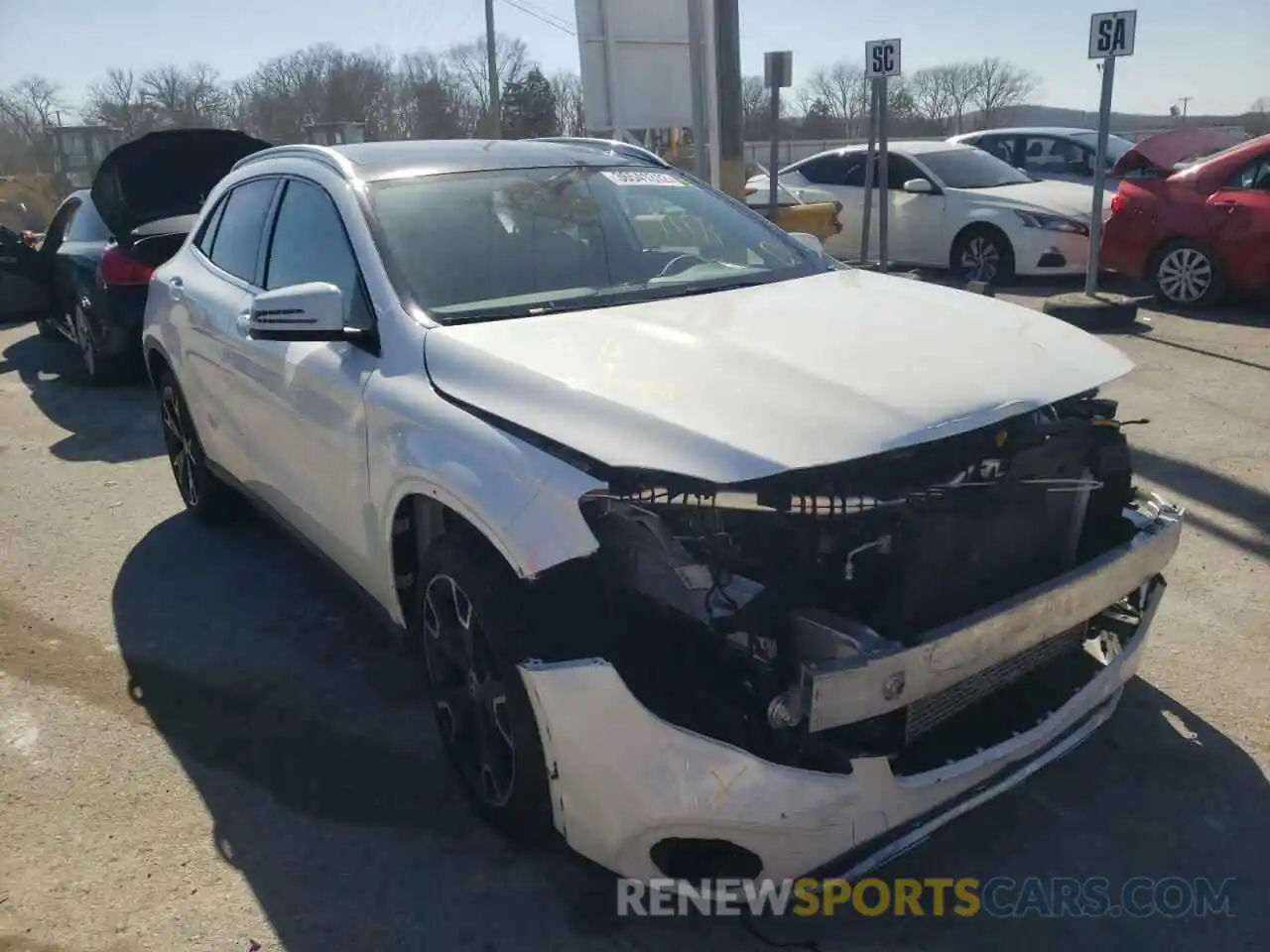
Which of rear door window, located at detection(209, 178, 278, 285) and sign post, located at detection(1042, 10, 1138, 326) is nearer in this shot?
rear door window, located at detection(209, 178, 278, 285)

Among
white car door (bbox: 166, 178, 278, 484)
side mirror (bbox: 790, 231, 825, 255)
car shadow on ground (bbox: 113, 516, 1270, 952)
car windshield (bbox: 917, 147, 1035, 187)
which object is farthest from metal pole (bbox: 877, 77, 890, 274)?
car shadow on ground (bbox: 113, 516, 1270, 952)

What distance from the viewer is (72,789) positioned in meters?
3.18

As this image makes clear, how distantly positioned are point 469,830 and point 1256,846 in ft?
6.81

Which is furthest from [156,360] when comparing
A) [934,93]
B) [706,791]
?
[934,93]

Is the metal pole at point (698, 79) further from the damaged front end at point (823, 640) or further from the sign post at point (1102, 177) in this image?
the damaged front end at point (823, 640)

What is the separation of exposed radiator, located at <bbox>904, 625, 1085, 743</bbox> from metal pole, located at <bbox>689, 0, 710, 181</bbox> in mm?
8494

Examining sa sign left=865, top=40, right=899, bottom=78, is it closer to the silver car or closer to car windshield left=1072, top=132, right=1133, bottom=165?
the silver car

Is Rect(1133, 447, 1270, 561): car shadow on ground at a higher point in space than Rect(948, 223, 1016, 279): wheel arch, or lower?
lower

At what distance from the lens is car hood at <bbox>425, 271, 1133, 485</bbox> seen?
7.31 feet

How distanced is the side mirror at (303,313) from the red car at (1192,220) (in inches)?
336

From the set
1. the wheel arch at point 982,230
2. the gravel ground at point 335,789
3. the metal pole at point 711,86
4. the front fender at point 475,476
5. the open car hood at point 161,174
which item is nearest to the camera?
the front fender at point 475,476

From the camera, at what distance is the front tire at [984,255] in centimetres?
1082

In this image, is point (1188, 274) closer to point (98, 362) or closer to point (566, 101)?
point (98, 362)

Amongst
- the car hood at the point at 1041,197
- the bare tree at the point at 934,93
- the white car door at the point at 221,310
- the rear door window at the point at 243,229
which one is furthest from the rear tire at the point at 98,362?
the bare tree at the point at 934,93
